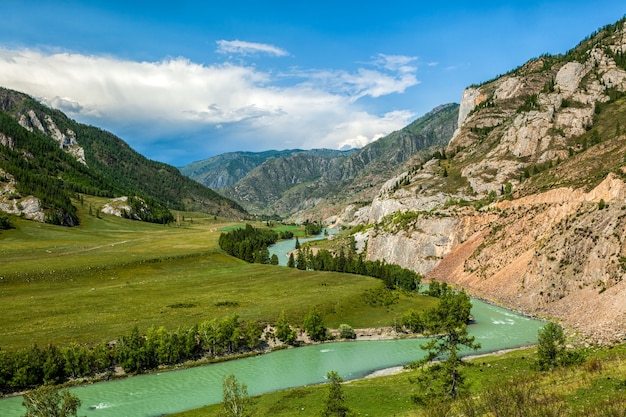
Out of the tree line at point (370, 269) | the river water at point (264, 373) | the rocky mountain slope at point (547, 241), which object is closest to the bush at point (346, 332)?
the river water at point (264, 373)

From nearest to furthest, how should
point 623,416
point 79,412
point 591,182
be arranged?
point 623,416
point 79,412
point 591,182

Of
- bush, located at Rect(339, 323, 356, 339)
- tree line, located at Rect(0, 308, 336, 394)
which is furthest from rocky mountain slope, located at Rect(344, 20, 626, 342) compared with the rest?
tree line, located at Rect(0, 308, 336, 394)

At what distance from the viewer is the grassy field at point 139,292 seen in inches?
3501

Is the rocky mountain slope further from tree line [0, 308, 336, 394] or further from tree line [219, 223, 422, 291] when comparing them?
tree line [0, 308, 336, 394]

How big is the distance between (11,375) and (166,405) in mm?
27244

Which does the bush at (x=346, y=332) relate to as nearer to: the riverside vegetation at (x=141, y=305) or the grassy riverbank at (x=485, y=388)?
the riverside vegetation at (x=141, y=305)

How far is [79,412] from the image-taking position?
5656 cm

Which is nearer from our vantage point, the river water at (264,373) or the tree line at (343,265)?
the river water at (264,373)

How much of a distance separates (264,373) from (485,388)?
4270 centimetres

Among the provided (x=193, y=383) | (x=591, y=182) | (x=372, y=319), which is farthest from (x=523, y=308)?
(x=193, y=383)

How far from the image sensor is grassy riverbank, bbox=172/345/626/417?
32.6m

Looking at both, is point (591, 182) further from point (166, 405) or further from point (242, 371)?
point (166, 405)

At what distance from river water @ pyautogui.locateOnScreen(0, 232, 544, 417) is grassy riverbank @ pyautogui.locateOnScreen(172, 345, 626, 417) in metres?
5.42

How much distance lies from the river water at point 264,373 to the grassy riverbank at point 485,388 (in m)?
5.42
